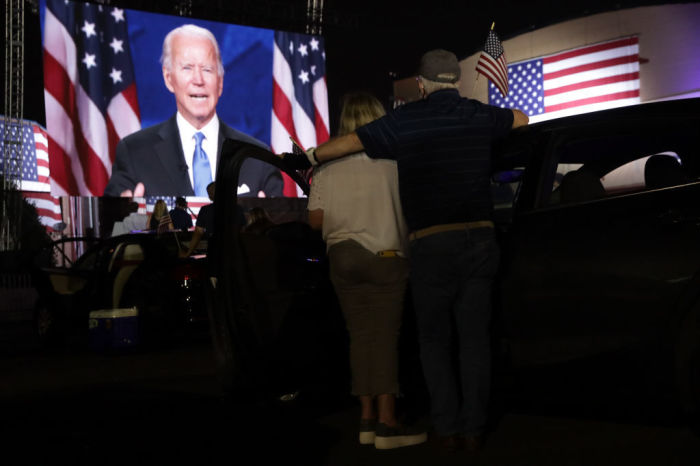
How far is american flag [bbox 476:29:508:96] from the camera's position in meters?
15.0

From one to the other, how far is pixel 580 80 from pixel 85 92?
47.1 feet

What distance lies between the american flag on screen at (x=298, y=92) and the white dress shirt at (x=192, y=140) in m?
2.18

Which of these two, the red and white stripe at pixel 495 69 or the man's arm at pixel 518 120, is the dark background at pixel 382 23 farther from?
the man's arm at pixel 518 120

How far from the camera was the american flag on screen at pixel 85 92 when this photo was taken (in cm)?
2186

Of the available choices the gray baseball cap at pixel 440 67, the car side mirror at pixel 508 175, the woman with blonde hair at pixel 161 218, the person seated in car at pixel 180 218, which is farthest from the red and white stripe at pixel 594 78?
the gray baseball cap at pixel 440 67

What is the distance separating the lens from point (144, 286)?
29.1 ft

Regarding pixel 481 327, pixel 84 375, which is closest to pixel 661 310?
pixel 481 327

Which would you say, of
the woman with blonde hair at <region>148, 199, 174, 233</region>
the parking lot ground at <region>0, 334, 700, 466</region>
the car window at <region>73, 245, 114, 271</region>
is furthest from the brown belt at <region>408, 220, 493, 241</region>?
the woman with blonde hair at <region>148, 199, 174, 233</region>

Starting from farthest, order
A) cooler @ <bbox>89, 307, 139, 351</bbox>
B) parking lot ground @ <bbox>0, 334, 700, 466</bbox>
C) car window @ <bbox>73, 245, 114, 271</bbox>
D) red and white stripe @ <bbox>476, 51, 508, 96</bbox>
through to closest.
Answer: red and white stripe @ <bbox>476, 51, 508, 96</bbox> < car window @ <bbox>73, 245, 114, 271</bbox> < cooler @ <bbox>89, 307, 139, 351</bbox> < parking lot ground @ <bbox>0, 334, 700, 466</bbox>

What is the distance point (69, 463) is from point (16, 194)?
28349mm

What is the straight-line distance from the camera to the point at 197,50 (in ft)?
76.5

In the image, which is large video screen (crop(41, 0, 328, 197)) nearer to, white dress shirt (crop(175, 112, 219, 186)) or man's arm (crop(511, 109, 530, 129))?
white dress shirt (crop(175, 112, 219, 186))

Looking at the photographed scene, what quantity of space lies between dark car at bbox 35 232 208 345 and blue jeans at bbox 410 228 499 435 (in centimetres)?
513

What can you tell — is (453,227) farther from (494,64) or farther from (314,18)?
(314,18)
